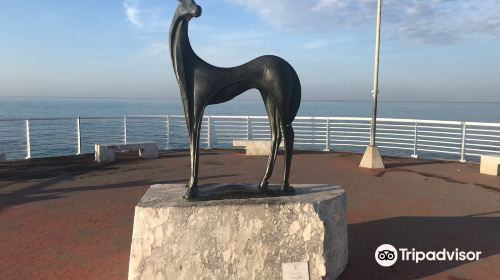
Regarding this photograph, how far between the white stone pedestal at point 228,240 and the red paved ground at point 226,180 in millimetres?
636

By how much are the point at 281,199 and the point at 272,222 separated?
322mm

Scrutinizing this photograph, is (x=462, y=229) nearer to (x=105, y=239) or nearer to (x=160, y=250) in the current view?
(x=160, y=250)

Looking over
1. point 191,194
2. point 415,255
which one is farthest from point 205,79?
point 415,255

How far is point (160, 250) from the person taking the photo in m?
4.00


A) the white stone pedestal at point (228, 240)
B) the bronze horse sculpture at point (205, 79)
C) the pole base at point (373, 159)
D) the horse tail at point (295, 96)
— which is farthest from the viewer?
the pole base at point (373, 159)

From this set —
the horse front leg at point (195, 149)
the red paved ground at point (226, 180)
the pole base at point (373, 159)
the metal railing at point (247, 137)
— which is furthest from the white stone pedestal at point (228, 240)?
the metal railing at point (247, 137)

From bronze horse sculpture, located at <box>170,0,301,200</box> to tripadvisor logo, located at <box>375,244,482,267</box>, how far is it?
1.62 metres

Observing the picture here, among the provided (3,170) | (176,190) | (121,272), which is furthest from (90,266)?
(3,170)

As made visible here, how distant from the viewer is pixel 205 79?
446 cm

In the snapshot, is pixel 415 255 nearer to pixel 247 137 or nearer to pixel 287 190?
pixel 287 190

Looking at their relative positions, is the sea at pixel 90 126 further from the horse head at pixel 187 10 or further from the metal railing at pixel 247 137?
the horse head at pixel 187 10

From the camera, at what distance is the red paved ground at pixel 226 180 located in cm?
466

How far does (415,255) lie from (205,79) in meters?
3.19

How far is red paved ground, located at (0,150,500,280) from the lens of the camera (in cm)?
466
